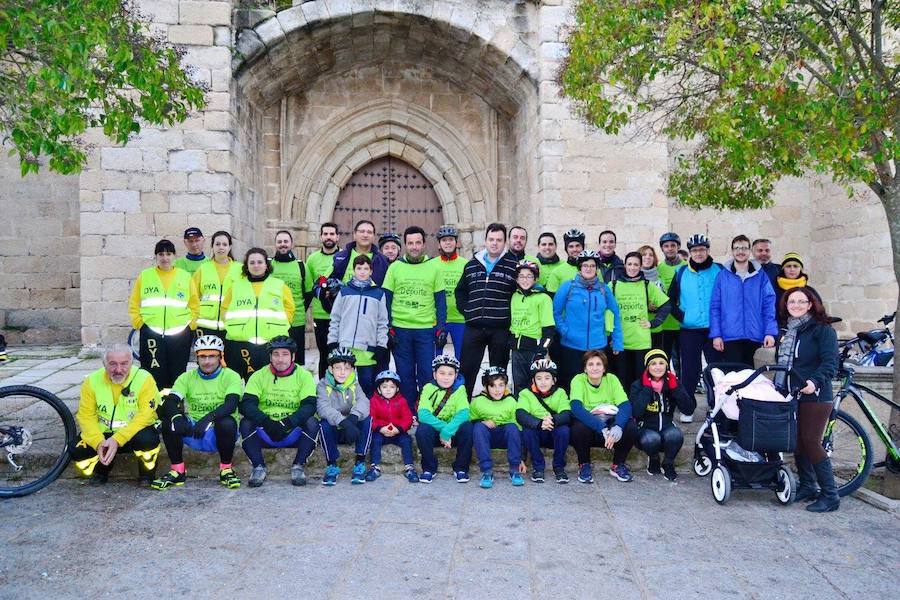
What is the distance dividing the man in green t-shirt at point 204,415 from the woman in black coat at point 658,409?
9.10 feet

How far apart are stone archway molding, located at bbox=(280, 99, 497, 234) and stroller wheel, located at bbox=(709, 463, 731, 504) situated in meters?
6.63

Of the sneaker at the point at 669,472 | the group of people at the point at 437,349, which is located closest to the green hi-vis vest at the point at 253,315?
the group of people at the point at 437,349

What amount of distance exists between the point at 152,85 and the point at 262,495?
2.84m

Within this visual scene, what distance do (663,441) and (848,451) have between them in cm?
145

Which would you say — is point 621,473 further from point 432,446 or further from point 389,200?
point 389,200

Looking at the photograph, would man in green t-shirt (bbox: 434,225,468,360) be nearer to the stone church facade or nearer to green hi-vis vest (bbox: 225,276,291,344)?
green hi-vis vest (bbox: 225,276,291,344)

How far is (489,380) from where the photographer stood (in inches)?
190

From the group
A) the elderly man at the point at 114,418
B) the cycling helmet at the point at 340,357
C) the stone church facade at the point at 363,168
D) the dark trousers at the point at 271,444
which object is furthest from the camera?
the stone church facade at the point at 363,168

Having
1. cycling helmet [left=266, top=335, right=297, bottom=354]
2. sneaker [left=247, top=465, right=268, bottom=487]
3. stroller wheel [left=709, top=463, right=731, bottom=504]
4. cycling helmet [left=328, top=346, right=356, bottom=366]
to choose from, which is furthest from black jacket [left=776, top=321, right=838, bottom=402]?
sneaker [left=247, top=465, right=268, bottom=487]

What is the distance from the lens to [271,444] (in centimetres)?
471

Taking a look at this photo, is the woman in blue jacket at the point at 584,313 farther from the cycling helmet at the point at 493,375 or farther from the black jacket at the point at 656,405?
the cycling helmet at the point at 493,375

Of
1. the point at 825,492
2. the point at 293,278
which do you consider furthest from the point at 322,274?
the point at 825,492

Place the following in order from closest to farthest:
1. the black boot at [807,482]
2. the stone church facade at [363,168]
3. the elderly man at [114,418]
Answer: the black boot at [807,482]
the elderly man at [114,418]
the stone church facade at [363,168]

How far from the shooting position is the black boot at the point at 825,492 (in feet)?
13.3
